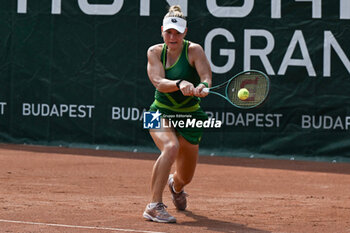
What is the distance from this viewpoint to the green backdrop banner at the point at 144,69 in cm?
1134

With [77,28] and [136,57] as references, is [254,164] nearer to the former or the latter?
[136,57]

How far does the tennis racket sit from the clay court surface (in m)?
0.98

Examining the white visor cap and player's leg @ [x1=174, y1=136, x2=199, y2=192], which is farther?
player's leg @ [x1=174, y1=136, x2=199, y2=192]

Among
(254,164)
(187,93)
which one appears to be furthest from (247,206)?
(254,164)

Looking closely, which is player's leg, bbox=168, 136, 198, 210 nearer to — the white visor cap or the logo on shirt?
the logo on shirt

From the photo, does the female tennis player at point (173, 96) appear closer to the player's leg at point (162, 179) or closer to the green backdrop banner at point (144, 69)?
the player's leg at point (162, 179)

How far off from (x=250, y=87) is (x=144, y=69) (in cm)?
600

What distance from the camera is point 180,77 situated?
5.98 metres

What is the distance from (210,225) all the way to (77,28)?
704cm

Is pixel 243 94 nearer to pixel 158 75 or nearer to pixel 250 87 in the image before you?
pixel 250 87

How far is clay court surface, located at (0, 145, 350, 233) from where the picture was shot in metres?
5.70

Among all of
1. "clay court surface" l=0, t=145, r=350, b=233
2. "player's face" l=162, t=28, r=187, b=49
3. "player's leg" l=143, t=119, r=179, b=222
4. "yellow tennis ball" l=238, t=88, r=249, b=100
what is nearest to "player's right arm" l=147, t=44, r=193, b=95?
"player's face" l=162, t=28, r=187, b=49

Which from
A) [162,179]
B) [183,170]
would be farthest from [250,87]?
[162,179]

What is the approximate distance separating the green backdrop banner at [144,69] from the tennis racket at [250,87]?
540 centimetres
